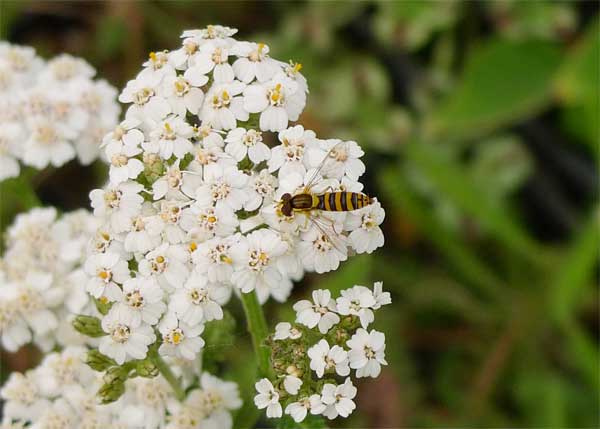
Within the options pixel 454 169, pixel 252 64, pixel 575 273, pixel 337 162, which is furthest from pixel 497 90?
pixel 337 162

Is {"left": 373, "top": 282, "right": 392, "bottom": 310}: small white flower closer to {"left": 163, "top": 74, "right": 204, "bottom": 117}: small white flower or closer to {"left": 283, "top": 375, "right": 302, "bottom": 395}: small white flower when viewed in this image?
{"left": 283, "top": 375, "right": 302, "bottom": 395}: small white flower

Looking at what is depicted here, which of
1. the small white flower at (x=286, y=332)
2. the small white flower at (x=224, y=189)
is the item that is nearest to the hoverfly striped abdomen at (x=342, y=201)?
the small white flower at (x=224, y=189)

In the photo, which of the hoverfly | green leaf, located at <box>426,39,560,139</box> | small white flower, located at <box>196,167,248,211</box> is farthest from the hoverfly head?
green leaf, located at <box>426,39,560,139</box>

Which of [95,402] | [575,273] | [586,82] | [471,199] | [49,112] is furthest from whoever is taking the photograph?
[471,199]

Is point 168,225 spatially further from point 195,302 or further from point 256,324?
point 256,324

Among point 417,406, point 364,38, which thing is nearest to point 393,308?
point 417,406

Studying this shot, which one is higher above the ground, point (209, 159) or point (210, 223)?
point (209, 159)

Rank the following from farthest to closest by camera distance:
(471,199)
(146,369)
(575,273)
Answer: (471,199) → (575,273) → (146,369)

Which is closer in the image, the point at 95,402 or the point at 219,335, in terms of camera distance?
the point at 219,335
